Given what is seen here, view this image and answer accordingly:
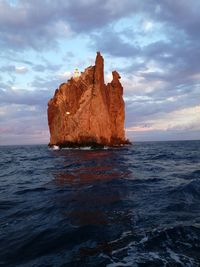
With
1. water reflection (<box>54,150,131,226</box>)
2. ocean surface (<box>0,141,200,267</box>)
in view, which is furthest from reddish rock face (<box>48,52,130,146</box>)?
ocean surface (<box>0,141,200,267</box>)

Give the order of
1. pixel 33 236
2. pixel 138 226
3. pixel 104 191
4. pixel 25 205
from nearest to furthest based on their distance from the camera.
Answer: pixel 33 236
pixel 138 226
pixel 25 205
pixel 104 191

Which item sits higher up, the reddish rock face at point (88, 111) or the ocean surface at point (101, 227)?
the reddish rock face at point (88, 111)

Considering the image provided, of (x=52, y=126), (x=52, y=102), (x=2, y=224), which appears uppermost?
(x=52, y=102)

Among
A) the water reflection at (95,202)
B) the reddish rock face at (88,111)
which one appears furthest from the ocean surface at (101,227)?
the reddish rock face at (88,111)

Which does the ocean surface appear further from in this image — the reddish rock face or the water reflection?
the reddish rock face

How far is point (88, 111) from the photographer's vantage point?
251 ft

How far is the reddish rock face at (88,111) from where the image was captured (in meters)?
75.8

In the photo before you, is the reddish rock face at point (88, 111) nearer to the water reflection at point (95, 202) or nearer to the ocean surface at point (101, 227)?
the water reflection at point (95, 202)

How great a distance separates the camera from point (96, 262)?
213 inches

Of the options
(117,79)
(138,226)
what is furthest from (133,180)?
(117,79)

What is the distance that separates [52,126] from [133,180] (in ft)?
261

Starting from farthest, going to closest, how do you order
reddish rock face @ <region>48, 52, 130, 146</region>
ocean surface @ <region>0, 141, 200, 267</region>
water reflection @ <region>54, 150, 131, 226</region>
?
reddish rock face @ <region>48, 52, 130, 146</region>, water reflection @ <region>54, 150, 131, 226</region>, ocean surface @ <region>0, 141, 200, 267</region>

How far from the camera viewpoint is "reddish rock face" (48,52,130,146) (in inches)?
2982

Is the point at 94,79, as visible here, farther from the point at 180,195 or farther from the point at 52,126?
the point at 180,195
